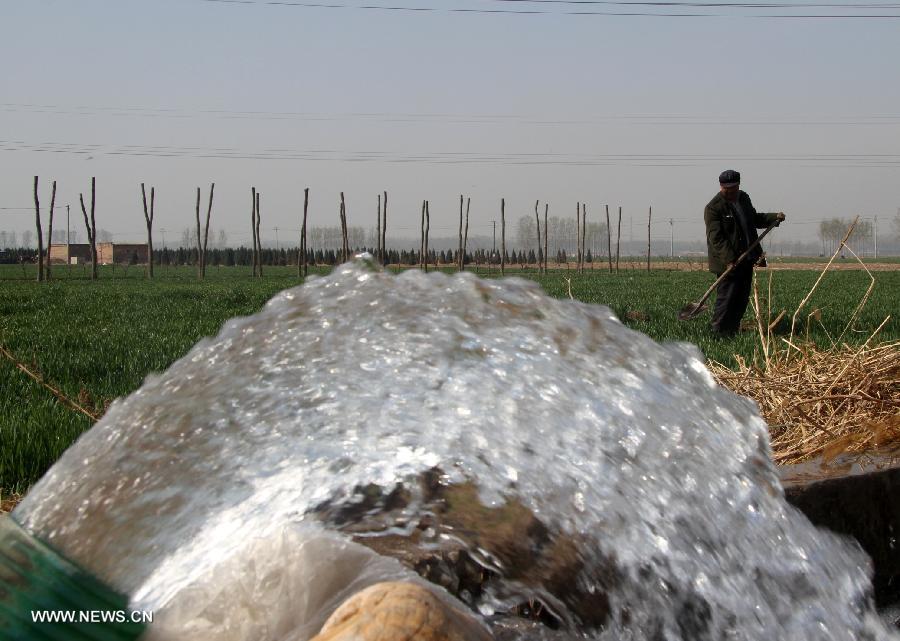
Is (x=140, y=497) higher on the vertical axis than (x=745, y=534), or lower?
higher

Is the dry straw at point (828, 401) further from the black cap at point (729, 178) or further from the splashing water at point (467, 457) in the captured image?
the black cap at point (729, 178)

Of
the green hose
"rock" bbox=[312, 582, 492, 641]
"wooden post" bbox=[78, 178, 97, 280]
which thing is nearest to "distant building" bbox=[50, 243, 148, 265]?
"wooden post" bbox=[78, 178, 97, 280]

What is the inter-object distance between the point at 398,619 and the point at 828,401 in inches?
123

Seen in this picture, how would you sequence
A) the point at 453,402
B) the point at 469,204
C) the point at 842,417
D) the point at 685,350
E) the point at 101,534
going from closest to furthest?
1. the point at 101,534
2. the point at 453,402
3. the point at 685,350
4. the point at 842,417
5. the point at 469,204

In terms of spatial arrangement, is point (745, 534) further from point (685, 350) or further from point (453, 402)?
point (453, 402)

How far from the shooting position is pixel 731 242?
10.2 meters

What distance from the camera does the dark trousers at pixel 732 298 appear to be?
1006cm

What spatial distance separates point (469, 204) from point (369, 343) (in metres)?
47.8

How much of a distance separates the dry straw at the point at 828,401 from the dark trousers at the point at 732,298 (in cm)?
549

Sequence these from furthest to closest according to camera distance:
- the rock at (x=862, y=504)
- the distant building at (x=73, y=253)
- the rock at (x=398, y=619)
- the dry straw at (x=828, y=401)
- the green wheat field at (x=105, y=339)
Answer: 1. the distant building at (x=73, y=253)
2. the green wheat field at (x=105, y=339)
3. the dry straw at (x=828, y=401)
4. the rock at (x=862, y=504)
5. the rock at (x=398, y=619)

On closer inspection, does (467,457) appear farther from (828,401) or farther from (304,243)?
(304,243)

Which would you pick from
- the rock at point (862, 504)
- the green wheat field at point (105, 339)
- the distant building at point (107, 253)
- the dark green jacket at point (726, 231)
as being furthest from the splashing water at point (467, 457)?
the distant building at point (107, 253)

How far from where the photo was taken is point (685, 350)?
8.95 ft

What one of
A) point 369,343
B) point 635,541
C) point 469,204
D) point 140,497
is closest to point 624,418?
point 635,541
